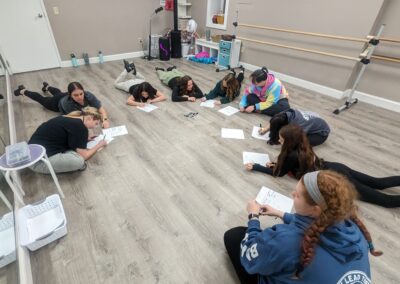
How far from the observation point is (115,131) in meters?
2.62

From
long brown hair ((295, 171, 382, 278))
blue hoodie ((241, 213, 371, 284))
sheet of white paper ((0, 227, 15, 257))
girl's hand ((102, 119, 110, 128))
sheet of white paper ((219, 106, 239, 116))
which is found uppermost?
long brown hair ((295, 171, 382, 278))

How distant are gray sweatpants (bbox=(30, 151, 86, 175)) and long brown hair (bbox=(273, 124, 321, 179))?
5.60 ft

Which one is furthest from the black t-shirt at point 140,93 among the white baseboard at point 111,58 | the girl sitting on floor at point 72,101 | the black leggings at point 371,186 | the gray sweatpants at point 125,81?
the black leggings at point 371,186

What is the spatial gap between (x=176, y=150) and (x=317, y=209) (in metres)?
1.70

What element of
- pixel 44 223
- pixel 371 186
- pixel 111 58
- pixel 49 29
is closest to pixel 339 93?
pixel 371 186

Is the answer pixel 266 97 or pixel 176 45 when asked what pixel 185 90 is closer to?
pixel 266 97

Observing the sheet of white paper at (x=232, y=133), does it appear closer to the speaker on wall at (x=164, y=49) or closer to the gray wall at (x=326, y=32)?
the gray wall at (x=326, y=32)

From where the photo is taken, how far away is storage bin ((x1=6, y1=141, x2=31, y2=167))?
57.7 inches

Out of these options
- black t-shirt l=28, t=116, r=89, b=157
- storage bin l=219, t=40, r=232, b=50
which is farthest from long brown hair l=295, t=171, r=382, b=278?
storage bin l=219, t=40, r=232, b=50

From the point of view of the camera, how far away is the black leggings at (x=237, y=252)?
1201mm

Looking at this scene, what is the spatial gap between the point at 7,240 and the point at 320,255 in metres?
1.71

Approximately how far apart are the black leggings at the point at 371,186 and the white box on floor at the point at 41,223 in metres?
2.00

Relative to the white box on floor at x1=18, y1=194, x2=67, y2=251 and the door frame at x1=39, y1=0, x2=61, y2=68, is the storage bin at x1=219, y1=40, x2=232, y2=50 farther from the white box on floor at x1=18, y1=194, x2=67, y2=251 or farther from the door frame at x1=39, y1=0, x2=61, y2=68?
the white box on floor at x1=18, y1=194, x2=67, y2=251

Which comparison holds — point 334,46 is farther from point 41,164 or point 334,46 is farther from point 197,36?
point 41,164
